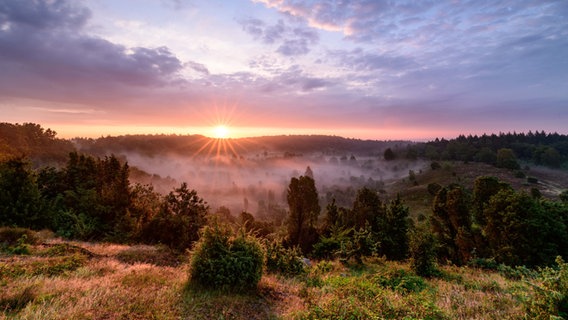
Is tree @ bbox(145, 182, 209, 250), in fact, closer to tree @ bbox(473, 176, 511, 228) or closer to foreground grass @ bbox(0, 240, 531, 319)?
foreground grass @ bbox(0, 240, 531, 319)

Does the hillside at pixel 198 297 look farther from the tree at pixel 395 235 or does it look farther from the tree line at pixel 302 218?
the tree at pixel 395 235

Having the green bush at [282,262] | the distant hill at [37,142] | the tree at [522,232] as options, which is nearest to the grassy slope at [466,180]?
the tree at [522,232]

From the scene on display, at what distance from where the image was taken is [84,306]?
6543mm

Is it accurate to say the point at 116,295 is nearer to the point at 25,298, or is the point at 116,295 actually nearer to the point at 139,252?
the point at 25,298

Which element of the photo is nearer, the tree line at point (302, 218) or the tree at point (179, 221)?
the tree line at point (302, 218)

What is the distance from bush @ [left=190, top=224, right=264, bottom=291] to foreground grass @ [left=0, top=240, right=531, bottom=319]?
463 mm

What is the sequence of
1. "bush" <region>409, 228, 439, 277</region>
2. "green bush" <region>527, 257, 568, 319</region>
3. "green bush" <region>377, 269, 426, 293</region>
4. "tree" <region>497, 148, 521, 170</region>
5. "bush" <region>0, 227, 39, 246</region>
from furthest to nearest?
"tree" <region>497, 148, 521, 170</region> → "bush" <region>409, 228, 439, 277</region> → "bush" <region>0, 227, 39, 246</region> → "green bush" <region>377, 269, 426, 293</region> → "green bush" <region>527, 257, 568, 319</region>

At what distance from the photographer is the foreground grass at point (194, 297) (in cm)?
667

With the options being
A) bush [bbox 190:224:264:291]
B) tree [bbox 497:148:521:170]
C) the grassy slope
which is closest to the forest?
bush [bbox 190:224:264:291]

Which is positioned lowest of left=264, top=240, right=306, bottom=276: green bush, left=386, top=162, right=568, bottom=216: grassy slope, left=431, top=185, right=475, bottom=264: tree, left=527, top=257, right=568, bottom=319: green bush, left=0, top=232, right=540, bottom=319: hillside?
left=386, top=162, right=568, bottom=216: grassy slope

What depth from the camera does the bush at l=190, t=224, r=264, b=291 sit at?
9335mm

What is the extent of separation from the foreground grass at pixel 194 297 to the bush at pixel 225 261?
1.52 ft

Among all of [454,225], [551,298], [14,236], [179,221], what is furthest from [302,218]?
[551,298]

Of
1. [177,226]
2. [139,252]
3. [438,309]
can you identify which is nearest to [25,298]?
[139,252]
